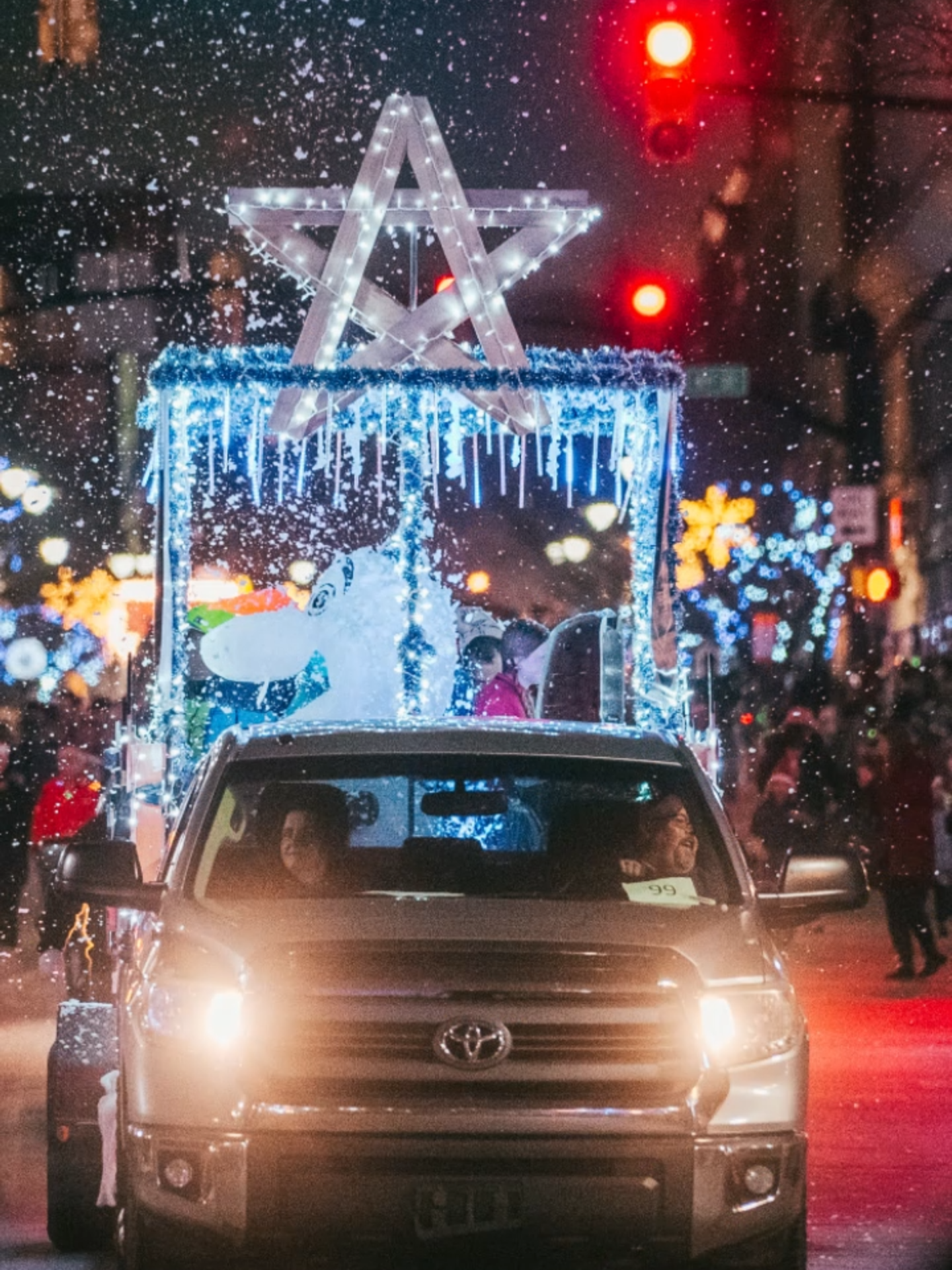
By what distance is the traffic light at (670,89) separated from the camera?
1126 cm

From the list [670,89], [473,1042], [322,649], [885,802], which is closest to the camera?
[473,1042]

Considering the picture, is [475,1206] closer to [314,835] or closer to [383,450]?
[314,835]

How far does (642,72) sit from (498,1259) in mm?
7662

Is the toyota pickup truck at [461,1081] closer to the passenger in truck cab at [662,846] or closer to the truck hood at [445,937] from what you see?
the truck hood at [445,937]

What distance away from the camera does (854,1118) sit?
383 inches

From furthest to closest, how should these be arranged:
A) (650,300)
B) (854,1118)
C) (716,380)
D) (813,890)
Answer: (716,380)
(650,300)
(854,1118)
(813,890)

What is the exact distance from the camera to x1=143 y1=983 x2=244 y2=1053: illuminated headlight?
543cm

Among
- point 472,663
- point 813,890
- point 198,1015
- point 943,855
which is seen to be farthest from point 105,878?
point 943,855

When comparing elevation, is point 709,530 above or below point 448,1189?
above

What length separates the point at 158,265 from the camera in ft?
279

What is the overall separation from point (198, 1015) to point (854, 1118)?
16.3ft

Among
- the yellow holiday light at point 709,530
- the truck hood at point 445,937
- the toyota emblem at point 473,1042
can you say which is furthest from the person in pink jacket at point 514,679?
the yellow holiday light at point 709,530

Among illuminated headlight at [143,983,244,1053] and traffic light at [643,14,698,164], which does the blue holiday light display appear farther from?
illuminated headlight at [143,983,244,1053]

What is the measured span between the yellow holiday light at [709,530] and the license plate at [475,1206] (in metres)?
36.3
